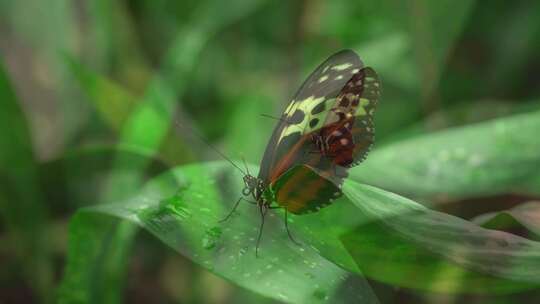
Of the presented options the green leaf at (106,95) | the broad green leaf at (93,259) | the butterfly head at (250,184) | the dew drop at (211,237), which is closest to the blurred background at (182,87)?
the green leaf at (106,95)

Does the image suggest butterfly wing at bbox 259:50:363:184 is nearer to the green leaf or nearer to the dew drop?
the dew drop

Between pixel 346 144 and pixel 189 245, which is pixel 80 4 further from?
pixel 189 245

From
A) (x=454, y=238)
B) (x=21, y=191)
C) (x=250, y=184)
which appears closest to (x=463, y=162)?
(x=250, y=184)

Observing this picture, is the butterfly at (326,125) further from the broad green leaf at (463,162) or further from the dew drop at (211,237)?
the broad green leaf at (463,162)

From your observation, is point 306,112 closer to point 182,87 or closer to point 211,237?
point 211,237

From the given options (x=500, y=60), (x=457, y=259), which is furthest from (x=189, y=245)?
(x=500, y=60)

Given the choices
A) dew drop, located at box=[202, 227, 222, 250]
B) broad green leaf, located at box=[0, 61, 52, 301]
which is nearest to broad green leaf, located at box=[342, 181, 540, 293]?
dew drop, located at box=[202, 227, 222, 250]
